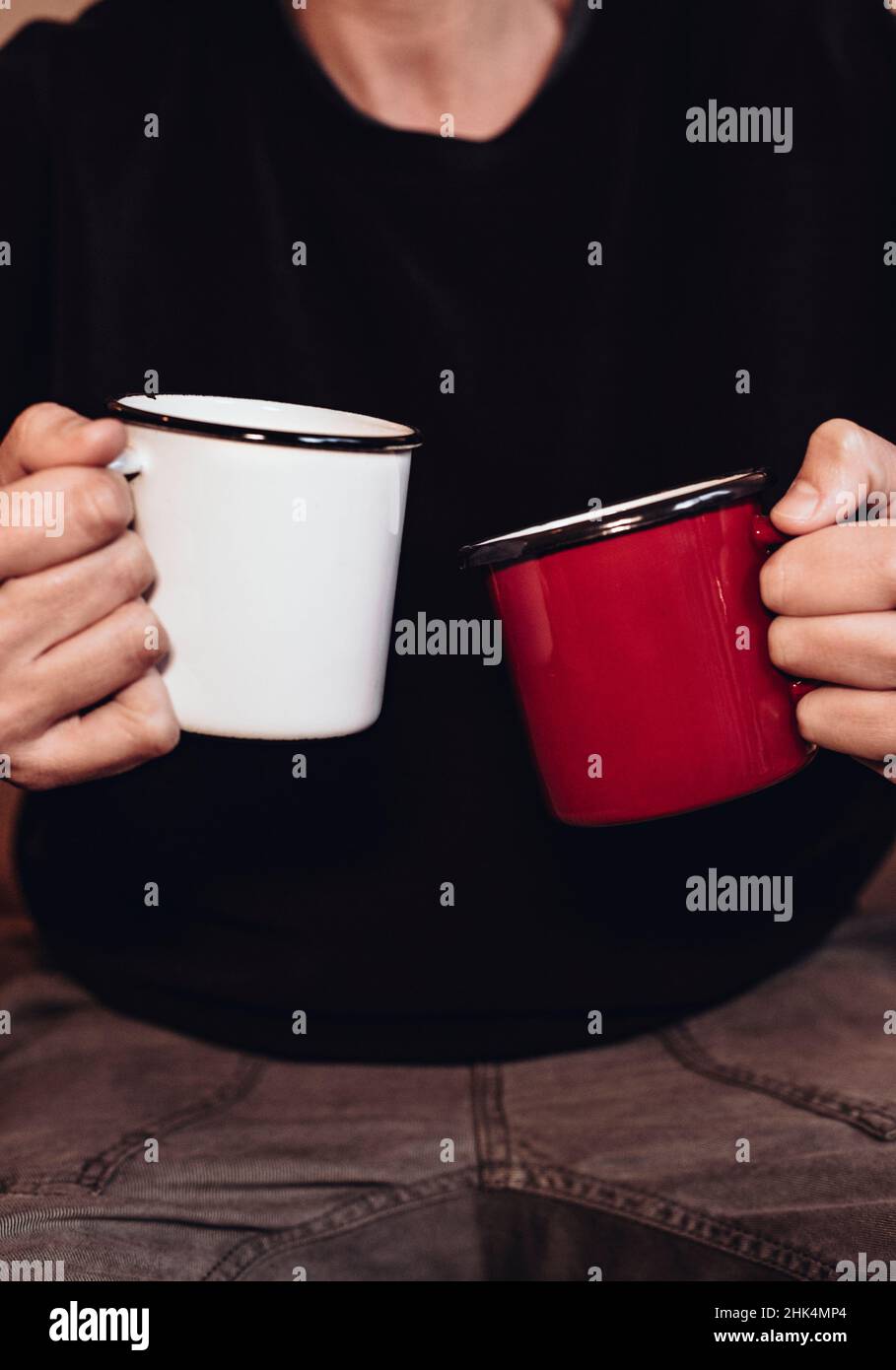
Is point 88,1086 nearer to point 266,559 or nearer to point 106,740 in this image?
point 106,740

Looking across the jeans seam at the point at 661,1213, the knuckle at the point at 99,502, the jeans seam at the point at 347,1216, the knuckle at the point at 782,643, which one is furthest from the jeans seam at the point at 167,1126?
the knuckle at the point at 782,643

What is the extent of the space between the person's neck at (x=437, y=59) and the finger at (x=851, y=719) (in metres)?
0.58

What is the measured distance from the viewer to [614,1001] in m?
0.92

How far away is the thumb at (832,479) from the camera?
0.66 metres

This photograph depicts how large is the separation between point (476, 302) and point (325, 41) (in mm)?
266

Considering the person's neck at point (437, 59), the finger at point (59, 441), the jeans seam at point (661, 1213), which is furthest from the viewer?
the person's neck at point (437, 59)

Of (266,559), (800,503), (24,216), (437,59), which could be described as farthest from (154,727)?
(437,59)

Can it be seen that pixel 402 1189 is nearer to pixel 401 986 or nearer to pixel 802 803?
pixel 401 986

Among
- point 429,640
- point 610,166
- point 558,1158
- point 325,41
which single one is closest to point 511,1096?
point 558,1158

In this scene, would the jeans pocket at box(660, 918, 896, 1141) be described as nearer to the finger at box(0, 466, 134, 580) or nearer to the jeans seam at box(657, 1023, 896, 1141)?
the jeans seam at box(657, 1023, 896, 1141)

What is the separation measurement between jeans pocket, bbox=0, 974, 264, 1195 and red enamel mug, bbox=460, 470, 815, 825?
1.37 feet

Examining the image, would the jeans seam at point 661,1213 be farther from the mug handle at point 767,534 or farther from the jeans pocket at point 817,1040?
the mug handle at point 767,534

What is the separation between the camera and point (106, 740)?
2.28 ft

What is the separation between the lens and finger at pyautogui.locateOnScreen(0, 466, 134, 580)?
2.02ft
